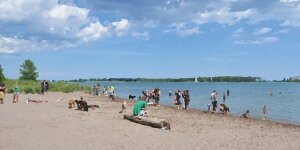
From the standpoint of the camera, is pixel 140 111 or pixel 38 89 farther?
pixel 38 89

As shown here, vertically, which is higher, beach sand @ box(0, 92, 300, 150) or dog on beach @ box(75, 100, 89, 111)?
dog on beach @ box(75, 100, 89, 111)

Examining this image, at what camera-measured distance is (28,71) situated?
293ft

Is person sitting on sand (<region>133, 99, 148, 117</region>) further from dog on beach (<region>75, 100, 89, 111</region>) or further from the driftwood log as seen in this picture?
dog on beach (<region>75, 100, 89, 111</region>)

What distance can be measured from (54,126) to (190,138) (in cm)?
594

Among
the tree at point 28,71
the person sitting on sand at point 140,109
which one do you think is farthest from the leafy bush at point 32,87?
the person sitting on sand at point 140,109

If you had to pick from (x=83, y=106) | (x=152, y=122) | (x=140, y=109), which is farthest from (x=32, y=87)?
(x=152, y=122)

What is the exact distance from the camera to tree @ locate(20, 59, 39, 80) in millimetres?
88688

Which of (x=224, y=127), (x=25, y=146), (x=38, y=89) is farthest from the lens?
(x=38, y=89)

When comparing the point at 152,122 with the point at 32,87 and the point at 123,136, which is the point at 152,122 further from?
the point at 32,87

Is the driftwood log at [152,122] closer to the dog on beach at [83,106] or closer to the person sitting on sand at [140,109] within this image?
the person sitting on sand at [140,109]

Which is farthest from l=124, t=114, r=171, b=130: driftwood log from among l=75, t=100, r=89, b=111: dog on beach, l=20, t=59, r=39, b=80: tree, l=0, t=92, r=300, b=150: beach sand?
l=20, t=59, r=39, b=80: tree

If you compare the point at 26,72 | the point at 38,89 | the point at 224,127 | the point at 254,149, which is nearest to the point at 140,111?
the point at 224,127

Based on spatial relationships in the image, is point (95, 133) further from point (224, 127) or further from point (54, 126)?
point (224, 127)

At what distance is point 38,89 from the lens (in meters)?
58.1
